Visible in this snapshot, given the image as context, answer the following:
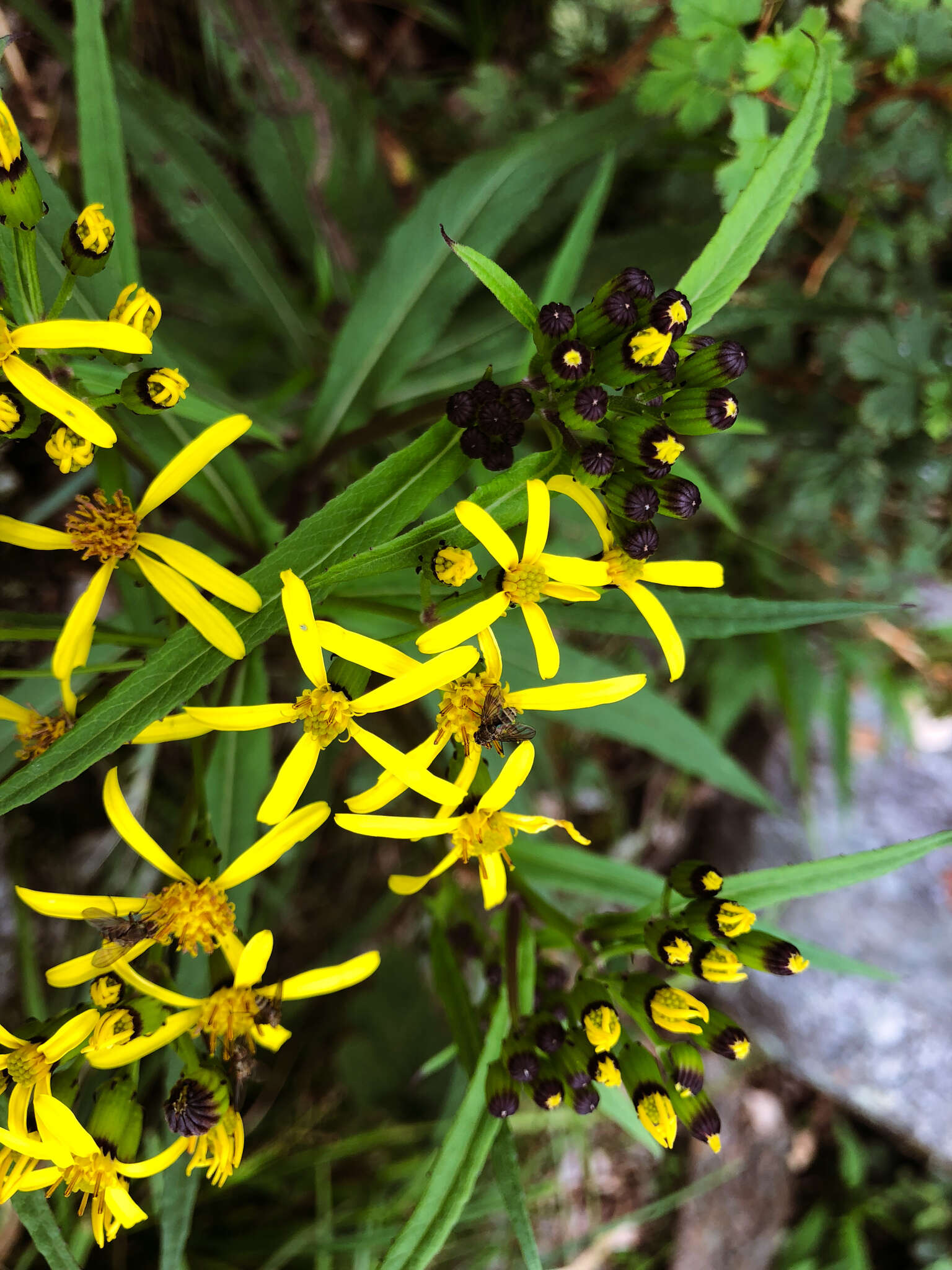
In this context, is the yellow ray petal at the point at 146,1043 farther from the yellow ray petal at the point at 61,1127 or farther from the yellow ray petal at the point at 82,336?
the yellow ray petal at the point at 82,336

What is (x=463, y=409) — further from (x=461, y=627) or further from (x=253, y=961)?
(x=253, y=961)

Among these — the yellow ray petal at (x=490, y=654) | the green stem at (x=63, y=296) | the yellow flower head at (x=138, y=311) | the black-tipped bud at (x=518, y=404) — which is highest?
the green stem at (x=63, y=296)

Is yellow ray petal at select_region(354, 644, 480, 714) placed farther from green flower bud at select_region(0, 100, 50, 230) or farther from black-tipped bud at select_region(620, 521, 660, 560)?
green flower bud at select_region(0, 100, 50, 230)

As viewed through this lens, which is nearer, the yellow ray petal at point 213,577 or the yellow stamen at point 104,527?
the yellow ray petal at point 213,577

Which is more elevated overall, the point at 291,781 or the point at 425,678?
the point at 425,678

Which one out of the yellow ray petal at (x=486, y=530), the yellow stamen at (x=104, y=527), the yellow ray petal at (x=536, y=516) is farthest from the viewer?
the yellow stamen at (x=104, y=527)

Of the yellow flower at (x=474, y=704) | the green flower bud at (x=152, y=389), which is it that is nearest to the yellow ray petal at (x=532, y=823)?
the yellow flower at (x=474, y=704)

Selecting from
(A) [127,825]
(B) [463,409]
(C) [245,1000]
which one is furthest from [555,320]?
(C) [245,1000]
